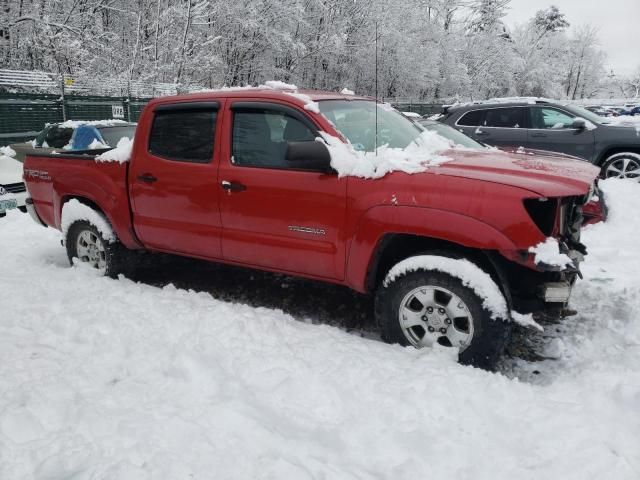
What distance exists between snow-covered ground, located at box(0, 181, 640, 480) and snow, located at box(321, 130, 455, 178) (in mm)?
1199

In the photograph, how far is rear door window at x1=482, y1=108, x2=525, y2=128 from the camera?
9717 mm

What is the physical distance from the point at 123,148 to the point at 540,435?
411 centimetres

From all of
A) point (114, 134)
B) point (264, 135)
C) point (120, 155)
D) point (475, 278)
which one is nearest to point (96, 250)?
point (120, 155)

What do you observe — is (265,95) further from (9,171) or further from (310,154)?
(9,171)

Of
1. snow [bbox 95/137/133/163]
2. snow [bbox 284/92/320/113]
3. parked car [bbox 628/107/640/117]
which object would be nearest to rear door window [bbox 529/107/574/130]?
snow [bbox 284/92/320/113]

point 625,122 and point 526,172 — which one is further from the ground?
point 625,122

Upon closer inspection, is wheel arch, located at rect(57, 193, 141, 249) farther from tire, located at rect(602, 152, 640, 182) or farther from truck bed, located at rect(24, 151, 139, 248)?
tire, located at rect(602, 152, 640, 182)

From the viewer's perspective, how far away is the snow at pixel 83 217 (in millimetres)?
4926

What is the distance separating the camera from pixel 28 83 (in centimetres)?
1745

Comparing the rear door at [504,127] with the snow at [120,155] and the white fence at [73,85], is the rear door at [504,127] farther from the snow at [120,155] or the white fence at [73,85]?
the white fence at [73,85]

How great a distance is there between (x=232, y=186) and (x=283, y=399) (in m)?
1.75

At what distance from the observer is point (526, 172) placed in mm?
3303

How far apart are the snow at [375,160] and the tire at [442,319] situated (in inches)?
27.5

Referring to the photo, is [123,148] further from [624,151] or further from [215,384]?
[624,151]
